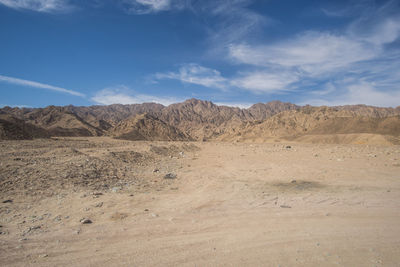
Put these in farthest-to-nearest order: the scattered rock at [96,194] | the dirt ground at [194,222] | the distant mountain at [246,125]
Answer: the distant mountain at [246,125] → the scattered rock at [96,194] → the dirt ground at [194,222]

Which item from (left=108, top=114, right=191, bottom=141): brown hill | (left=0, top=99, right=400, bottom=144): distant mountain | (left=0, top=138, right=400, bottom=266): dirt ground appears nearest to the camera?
(left=0, top=138, right=400, bottom=266): dirt ground

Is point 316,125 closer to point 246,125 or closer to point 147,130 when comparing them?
point 246,125

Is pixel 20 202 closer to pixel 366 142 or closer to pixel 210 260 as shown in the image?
pixel 210 260

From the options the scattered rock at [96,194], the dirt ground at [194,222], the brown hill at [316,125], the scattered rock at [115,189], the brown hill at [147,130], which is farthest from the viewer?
the brown hill at [147,130]

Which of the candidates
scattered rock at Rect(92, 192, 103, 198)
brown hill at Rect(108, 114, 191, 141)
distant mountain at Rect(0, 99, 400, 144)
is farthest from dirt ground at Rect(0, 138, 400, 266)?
brown hill at Rect(108, 114, 191, 141)

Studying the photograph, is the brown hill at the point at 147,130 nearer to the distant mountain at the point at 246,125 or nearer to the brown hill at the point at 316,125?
the distant mountain at the point at 246,125

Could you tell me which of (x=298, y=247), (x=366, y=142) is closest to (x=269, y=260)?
(x=298, y=247)

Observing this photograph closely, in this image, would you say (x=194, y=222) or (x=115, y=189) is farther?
(x=115, y=189)

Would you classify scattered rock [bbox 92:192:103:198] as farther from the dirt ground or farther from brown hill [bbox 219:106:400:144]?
brown hill [bbox 219:106:400:144]

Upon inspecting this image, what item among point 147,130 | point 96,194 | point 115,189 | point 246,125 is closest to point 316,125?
point 246,125

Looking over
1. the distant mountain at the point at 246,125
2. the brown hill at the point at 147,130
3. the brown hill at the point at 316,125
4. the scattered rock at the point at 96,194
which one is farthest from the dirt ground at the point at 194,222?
the brown hill at the point at 316,125

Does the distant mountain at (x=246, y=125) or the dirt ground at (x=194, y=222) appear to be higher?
the distant mountain at (x=246, y=125)

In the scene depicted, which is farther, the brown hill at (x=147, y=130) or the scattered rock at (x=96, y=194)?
the brown hill at (x=147, y=130)

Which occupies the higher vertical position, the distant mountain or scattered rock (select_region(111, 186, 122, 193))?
the distant mountain
